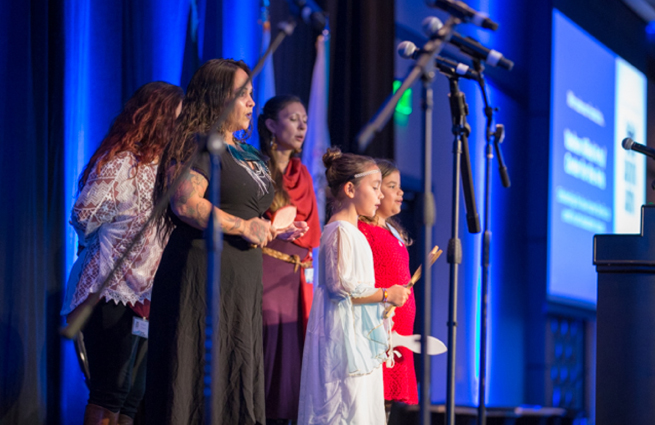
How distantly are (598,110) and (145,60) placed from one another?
461cm

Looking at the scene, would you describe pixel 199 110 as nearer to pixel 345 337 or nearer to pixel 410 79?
pixel 410 79

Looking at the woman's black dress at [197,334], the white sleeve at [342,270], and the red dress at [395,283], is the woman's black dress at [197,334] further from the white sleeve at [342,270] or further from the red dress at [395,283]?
the red dress at [395,283]

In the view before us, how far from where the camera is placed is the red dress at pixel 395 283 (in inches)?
108

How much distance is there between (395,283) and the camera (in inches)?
110

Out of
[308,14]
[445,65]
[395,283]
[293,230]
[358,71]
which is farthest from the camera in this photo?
[358,71]

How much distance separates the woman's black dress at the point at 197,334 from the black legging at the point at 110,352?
401mm

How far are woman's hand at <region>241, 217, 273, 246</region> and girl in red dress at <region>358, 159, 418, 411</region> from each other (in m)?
0.80

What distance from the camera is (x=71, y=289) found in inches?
97.4

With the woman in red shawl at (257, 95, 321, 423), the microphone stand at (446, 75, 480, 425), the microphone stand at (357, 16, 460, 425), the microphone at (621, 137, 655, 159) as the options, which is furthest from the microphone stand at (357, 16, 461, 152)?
the microphone at (621, 137, 655, 159)

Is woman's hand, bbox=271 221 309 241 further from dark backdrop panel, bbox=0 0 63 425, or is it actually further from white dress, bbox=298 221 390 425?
dark backdrop panel, bbox=0 0 63 425

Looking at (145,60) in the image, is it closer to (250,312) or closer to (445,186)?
(250,312)

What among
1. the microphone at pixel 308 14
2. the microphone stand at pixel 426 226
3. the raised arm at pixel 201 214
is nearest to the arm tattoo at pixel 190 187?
the raised arm at pixel 201 214

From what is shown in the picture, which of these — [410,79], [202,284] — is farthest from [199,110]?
[410,79]

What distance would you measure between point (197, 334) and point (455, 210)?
0.80 m
